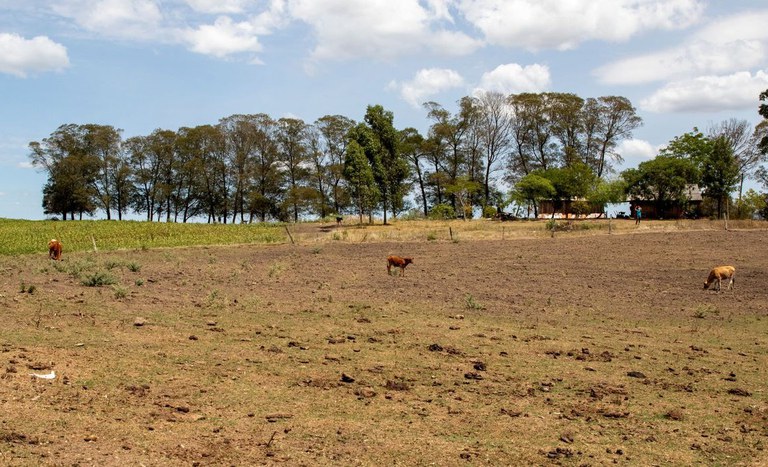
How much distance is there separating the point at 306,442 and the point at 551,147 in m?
78.9

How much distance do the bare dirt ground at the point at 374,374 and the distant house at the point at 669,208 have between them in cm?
5489

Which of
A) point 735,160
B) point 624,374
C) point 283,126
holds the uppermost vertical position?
point 283,126

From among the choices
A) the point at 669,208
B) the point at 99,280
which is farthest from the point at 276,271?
the point at 669,208

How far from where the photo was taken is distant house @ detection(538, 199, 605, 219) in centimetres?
7175

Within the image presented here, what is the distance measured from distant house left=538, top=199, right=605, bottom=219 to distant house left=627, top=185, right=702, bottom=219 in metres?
4.01

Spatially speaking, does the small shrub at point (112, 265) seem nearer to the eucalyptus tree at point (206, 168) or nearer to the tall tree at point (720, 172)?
the eucalyptus tree at point (206, 168)

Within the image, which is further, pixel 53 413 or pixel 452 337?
pixel 452 337

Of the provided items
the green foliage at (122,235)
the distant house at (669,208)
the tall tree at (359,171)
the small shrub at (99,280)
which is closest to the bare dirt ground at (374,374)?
the small shrub at (99,280)

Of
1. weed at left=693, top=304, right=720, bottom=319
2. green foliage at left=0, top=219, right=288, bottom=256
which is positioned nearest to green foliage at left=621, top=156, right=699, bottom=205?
green foliage at left=0, top=219, right=288, bottom=256

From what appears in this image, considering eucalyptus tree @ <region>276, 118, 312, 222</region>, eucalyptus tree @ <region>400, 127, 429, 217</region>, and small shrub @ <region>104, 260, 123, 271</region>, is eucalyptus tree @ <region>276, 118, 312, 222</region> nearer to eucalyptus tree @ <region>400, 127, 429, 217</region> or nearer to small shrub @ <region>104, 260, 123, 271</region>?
eucalyptus tree @ <region>400, 127, 429, 217</region>

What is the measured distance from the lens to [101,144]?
84.4m

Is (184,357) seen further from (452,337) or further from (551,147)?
(551,147)

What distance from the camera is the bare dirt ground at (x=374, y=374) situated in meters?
7.31

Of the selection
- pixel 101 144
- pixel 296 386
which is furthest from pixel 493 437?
pixel 101 144
